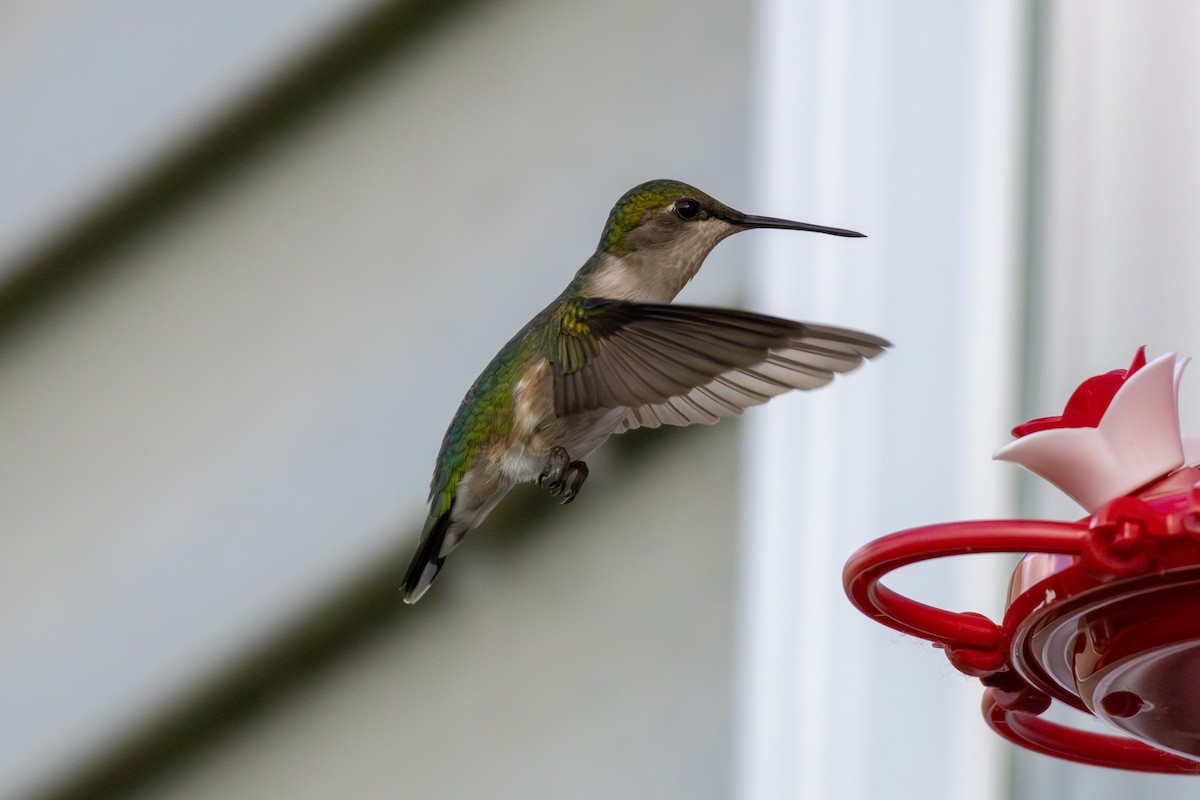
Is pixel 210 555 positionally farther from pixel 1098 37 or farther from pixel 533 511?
pixel 1098 37

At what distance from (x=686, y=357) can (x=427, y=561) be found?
56cm

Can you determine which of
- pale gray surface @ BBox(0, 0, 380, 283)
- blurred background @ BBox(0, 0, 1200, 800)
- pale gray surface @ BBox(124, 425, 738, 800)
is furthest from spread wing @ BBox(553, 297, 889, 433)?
pale gray surface @ BBox(0, 0, 380, 283)

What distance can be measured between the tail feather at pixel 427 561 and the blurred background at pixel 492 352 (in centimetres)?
54

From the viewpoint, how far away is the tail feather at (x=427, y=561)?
198 cm

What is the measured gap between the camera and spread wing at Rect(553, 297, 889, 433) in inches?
57.3

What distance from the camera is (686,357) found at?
5.28 feet

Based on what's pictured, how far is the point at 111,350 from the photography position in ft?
9.52

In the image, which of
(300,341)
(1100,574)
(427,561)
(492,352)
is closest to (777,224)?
(427,561)

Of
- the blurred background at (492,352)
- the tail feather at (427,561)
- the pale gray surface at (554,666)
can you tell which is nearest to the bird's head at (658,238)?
the blurred background at (492,352)

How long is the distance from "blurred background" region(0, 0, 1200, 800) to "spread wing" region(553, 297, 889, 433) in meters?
0.43

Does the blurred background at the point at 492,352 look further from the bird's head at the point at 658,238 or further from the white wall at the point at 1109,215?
the bird's head at the point at 658,238

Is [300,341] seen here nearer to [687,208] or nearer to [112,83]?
[112,83]

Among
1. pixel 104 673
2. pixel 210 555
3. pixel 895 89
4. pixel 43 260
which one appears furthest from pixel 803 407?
pixel 43 260

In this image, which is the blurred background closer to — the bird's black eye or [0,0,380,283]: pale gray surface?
[0,0,380,283]: pale gray surface
